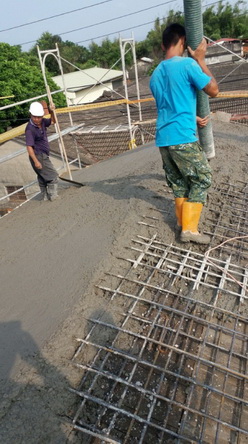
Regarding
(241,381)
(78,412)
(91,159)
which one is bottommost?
(91,159)

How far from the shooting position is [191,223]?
122 inches

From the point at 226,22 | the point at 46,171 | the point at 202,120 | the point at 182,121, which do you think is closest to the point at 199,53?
the point at 182,121

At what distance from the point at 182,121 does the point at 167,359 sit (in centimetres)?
196

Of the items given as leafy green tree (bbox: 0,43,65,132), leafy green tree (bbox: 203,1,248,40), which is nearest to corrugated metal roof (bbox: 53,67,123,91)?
leafy green tree (bbox: 0,43,65,132)

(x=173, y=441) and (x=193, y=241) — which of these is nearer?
(x=173, y=441)

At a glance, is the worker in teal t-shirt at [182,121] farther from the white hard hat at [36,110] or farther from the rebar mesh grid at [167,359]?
the white hard hat at [36,110]

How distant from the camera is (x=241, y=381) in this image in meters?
2.05

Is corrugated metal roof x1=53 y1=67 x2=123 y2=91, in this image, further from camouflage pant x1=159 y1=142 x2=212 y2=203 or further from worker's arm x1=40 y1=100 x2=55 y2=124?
camouflage pant x1=159 y1=142 x2=212 y2=203

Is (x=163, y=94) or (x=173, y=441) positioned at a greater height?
(x=163, y=94)

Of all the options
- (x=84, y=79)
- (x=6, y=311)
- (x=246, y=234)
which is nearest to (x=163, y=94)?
(x=246, y=234)

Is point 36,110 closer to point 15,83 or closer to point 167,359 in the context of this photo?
point 167,359

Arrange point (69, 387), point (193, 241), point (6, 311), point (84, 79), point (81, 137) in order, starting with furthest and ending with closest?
point (84, 79) → point (81, 137) → point (193, 241) → point (6, 311) → point (69, 387)

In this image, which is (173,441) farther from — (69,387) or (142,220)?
Answer: (142,220)

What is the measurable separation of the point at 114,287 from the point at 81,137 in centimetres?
1038
